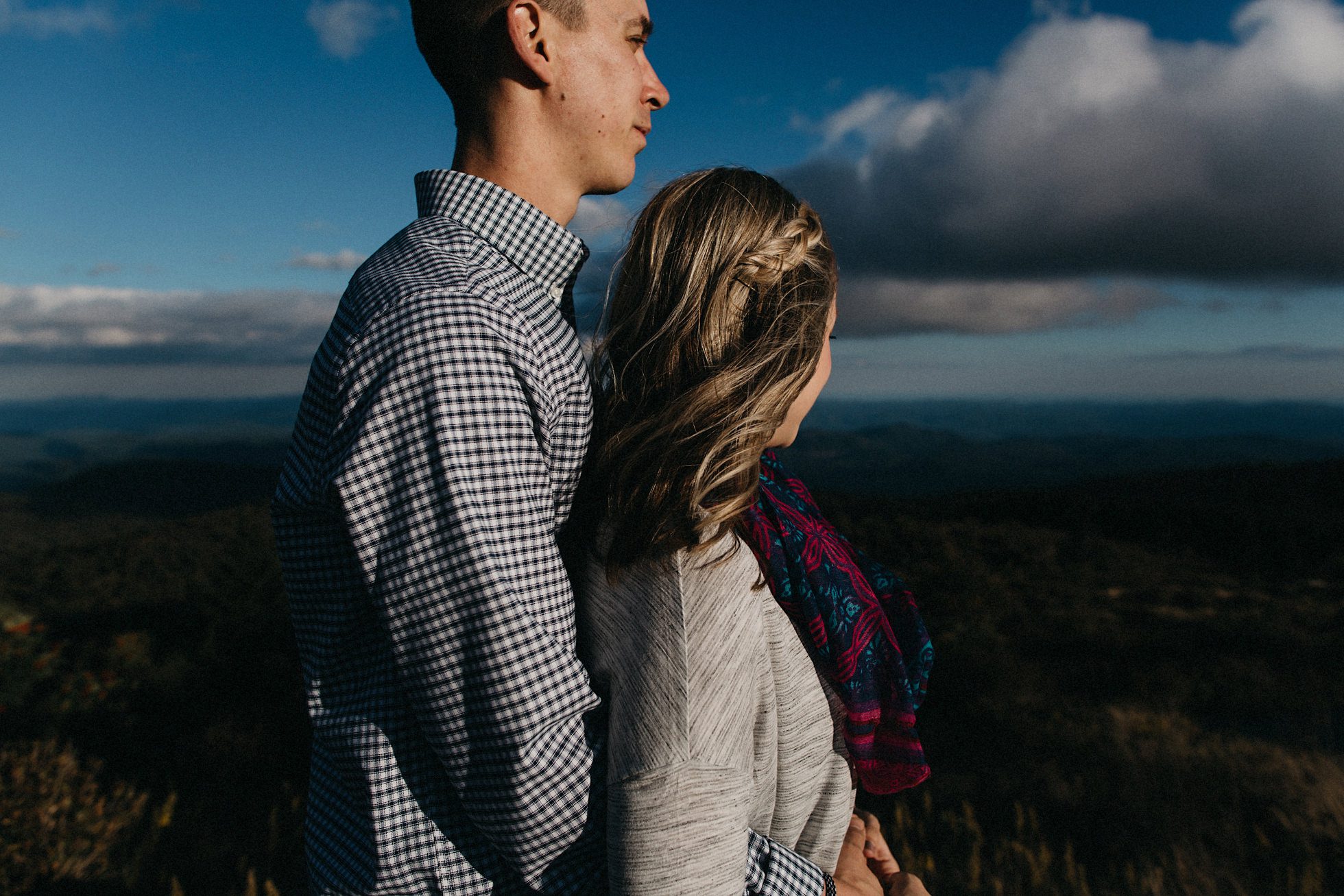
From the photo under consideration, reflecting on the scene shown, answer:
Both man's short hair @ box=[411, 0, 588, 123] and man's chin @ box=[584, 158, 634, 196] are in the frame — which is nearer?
man's short hair @ box=[411, 0, 588, 123]

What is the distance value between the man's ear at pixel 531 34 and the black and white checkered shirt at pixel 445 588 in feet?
1.17

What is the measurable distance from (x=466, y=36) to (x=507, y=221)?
0.42 m

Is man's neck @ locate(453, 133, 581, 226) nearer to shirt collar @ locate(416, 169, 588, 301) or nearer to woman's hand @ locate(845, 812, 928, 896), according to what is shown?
shirt collar @ locate(416, 169, 588, 301)

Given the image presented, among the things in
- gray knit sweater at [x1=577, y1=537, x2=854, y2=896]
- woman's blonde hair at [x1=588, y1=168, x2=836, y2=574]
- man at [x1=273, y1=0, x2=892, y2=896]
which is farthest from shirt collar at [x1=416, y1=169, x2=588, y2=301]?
gray knit sweater at [x1=577, y1=537, x2=854, y2=896]

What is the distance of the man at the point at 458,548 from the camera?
2.89 feet

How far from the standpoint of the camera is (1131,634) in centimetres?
778

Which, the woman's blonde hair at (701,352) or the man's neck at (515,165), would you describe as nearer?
the woman's blonde hair at (701,352)

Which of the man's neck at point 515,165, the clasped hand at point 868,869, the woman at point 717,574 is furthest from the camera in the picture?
the clasped hand at point 868,869

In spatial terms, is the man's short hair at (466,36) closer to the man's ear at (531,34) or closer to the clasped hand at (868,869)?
the man's ear at (531,34)

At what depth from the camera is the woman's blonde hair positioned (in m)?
1.09

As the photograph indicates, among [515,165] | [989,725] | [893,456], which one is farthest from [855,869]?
[893,456]

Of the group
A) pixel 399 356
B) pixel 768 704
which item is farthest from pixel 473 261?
pixel 768 704

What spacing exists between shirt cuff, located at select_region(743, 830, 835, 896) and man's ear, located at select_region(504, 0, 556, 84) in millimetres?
1325

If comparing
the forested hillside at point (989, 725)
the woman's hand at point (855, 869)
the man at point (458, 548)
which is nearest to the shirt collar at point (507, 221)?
the man at point (458, 548)
